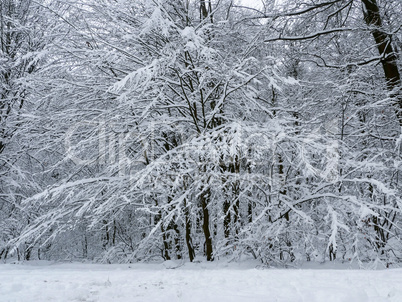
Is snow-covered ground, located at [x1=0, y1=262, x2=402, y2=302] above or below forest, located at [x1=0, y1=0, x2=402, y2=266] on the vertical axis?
below

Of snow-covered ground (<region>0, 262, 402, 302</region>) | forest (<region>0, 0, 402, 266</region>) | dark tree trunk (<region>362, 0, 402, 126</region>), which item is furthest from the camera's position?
dark tree trunk (<region>362, 0, 402, 126</region>)

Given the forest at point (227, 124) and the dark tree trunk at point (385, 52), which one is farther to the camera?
the dark tree trunk at point (385, 52)

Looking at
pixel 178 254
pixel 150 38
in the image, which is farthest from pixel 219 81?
pixel 178 254

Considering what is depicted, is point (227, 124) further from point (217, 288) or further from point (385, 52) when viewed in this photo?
point (385, 52)

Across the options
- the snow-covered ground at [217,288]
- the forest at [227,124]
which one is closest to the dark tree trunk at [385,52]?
the forest at [227,124]

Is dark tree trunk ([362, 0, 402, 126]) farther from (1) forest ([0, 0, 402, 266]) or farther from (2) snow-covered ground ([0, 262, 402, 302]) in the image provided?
(2) snow-covered ground ([0, 262, 402, 302])

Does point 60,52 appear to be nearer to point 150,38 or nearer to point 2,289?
point 150,38

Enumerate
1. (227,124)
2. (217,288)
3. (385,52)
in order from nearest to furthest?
(217,288), (227,124), (385,52)

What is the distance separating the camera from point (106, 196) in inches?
227

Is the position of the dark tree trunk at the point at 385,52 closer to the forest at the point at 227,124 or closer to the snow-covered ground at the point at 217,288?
the forest at the point at 227,124

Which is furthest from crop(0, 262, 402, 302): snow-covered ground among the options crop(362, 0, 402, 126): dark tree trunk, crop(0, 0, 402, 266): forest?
crop(362, 0, 402, 126): dark tree trunk

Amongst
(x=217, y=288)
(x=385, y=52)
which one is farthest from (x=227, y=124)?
(x=385, y=52)

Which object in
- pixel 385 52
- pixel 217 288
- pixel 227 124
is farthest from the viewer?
pixel 385 52

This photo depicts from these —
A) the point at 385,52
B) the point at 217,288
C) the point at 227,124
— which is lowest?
the point at 217,288
